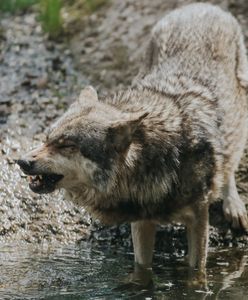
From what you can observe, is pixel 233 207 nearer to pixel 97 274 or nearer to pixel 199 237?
pixel 199 237

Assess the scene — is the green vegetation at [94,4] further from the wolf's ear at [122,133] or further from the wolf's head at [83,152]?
the wolf's ear at [122,133]

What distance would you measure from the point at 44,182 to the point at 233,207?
7.58 ft

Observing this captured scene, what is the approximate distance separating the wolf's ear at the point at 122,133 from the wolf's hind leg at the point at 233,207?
1.98 m

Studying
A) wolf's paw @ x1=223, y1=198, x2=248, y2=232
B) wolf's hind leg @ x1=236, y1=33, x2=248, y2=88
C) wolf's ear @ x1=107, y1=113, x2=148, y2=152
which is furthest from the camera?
wolf's hind leg @ x1=236, y1=33, x2=248, y2=88

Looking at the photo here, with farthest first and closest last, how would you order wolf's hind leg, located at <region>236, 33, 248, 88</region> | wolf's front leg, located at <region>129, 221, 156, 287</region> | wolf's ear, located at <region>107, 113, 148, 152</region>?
wolf's hind leg, located at <region>236, 33, 248, 88</region>
wolf's front leg, located at <region>129, 221, 156, 287</region>
wolf's ear, located at <region>107, 113, 148, 152</region>

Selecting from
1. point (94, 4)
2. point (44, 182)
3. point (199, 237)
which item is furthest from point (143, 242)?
point (94, 4)

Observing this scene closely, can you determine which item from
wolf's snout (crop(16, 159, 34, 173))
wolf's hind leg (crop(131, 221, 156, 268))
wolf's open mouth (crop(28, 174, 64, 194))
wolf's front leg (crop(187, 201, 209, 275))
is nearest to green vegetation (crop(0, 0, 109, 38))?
wolf's hind leg (crop(131, 221, 156, 268))

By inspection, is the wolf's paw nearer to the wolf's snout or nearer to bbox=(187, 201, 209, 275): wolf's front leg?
bbox=(187, 201, 209, 275): wolf's front leg

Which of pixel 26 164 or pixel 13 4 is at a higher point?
pixel 13 4

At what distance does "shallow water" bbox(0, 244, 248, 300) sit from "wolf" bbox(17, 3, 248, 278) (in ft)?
0.79

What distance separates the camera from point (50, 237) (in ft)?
25.5

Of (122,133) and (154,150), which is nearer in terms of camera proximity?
(122,133)

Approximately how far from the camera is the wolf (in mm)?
6301

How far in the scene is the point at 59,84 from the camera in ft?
34.9
